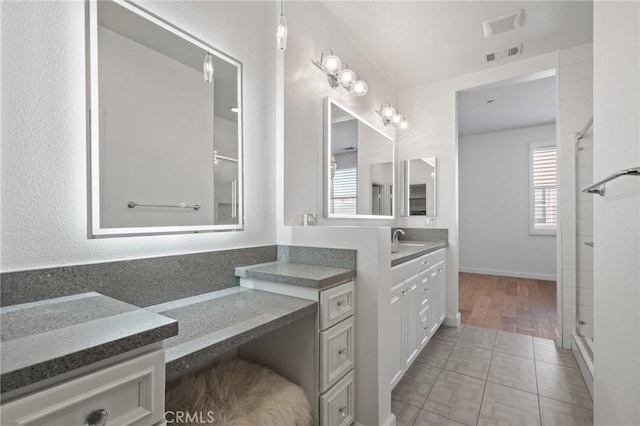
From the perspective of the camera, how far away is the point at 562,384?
193cm

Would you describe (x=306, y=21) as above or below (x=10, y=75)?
above

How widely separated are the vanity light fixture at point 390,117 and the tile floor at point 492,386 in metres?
2.15

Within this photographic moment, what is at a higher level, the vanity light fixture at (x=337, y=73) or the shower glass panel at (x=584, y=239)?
the vanity light fixture at (x=337, y=73)

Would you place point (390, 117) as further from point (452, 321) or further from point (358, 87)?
point (452, 321)

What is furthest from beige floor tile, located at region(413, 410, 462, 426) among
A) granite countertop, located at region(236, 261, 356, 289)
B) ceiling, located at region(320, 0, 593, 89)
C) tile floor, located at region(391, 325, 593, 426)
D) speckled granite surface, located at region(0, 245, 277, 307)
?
ceiling, located at region(320, 0, 593, 89)

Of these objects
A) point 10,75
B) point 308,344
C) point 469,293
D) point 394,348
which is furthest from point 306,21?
point 469,293

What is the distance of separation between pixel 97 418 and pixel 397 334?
1.54m

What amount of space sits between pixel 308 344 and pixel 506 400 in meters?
1.38

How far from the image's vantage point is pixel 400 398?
5.92 ft

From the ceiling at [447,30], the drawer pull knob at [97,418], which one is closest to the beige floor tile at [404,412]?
the drawer pull knob at [97,418]

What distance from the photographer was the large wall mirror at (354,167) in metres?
2.14

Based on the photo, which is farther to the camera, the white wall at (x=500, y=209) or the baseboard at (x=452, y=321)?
the white wall at (x=500, y=209)

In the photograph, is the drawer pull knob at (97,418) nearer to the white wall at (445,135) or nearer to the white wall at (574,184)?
the white wall at (445,135)

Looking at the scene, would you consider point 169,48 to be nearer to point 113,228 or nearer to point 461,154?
point 113,228
